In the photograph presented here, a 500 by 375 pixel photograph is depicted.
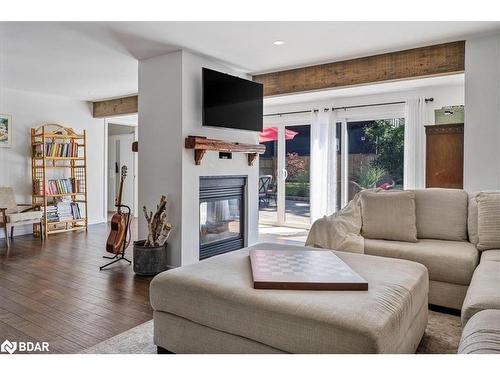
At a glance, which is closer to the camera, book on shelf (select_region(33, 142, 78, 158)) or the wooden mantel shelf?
the wooden mantel shelf

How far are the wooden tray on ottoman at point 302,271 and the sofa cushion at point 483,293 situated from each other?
1.60ft

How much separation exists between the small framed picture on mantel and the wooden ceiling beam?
55.8 inches

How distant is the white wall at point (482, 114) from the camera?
3.33 m

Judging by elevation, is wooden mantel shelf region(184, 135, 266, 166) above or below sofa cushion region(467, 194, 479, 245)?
above

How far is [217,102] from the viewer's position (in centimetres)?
390

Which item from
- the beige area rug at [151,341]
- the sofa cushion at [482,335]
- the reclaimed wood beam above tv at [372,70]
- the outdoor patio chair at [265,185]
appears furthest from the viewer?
the outdoor patio chair at [265,185]

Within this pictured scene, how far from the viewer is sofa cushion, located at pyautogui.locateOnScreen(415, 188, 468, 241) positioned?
3.12 m

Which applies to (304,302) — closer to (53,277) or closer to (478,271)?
(478,271)

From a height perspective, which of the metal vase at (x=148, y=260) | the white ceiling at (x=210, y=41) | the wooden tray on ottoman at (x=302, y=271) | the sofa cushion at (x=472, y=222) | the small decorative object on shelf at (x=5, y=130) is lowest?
the metal vase at (x=148, y=260)

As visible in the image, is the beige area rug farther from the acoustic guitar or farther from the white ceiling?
the white ceiling

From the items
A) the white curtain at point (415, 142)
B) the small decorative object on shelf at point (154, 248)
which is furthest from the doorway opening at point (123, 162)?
the white curtain at point (415, 142)

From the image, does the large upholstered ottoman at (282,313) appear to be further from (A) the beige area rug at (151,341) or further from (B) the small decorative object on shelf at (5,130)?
(B) the small decorative object on shelf at (5,130)

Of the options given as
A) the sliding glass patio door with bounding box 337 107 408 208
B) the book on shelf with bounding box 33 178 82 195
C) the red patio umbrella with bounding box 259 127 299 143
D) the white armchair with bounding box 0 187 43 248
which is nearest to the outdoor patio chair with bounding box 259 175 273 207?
the red patio umbrella with bounding box 259 127 299 143

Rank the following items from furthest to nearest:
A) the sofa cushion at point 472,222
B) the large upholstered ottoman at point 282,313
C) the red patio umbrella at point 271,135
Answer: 1. the red patio umbrella at point 271,135
2. the sofa cushion at point 472,222
3. the large upholstered ottoman at point 282,313
